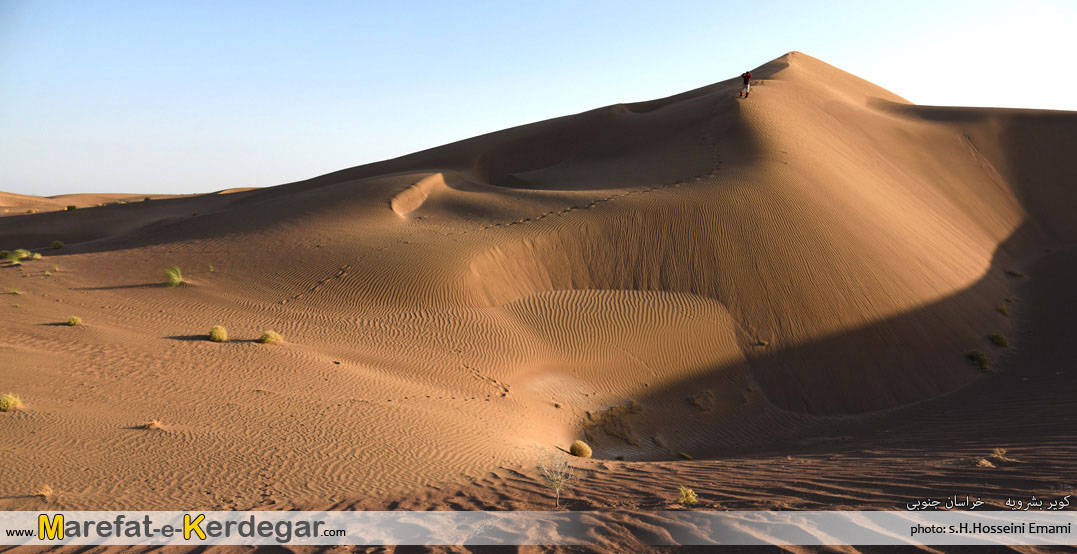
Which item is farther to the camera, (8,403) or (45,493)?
(8,403)

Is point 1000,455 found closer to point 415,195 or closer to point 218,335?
point 218,335

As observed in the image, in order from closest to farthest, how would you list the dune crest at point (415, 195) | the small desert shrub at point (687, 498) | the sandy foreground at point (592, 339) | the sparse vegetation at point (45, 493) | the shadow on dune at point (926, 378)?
the small desert shrub at point (687, 498) → the sparse vegetation at point (45, 493) → the sandy foreground at point (592, 339) → the shadow on dune at point (926, 378) → the dune crest at point (415, 195)

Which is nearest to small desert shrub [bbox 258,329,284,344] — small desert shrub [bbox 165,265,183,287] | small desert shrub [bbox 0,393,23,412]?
small desert shrub [bbox 0,393,23,412]

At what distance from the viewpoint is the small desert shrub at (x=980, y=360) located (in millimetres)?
15375

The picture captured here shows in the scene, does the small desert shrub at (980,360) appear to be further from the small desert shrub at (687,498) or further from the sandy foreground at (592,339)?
the small desert shrub at (687,498)

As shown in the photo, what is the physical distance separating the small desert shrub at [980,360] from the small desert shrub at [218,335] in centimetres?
1833

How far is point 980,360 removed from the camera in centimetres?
1542

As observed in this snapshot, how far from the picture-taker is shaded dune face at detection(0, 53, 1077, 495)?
31.9ft

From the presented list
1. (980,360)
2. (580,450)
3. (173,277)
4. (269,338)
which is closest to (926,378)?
(980,360)

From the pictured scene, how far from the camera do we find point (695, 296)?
54.4 feet

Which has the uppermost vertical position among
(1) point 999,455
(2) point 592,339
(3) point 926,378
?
(2) point 592,339

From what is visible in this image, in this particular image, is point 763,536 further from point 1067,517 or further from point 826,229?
point 826,229

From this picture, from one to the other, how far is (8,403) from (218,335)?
3.88m

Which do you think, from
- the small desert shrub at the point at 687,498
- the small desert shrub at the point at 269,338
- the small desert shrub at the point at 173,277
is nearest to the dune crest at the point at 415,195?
the small desert shrub at the point at 173,277
